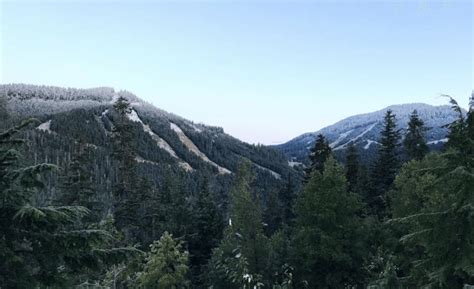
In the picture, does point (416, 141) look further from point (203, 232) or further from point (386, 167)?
point (203, 232)

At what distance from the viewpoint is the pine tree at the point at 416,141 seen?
43531 mm

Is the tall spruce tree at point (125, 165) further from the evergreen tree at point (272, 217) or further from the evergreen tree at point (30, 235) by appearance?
the evergreen tree at point (30, 235)

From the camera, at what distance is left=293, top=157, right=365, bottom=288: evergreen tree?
2603 centimetres

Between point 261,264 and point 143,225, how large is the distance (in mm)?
16105

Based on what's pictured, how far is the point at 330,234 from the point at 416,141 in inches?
859

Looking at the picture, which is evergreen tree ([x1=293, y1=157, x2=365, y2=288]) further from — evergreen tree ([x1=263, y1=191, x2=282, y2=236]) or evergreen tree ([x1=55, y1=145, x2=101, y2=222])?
evergreen tree ([x1=263, y1=191, x2=282, y2=236])

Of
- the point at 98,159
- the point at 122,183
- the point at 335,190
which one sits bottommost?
the point at 98,159

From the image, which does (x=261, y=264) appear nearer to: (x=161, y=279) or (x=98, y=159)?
(x=161, y=279)

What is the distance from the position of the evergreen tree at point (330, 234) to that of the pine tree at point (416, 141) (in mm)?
19685

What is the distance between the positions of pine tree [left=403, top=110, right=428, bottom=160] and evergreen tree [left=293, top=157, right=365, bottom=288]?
19685 mm

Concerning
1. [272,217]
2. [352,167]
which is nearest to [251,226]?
[352,167]

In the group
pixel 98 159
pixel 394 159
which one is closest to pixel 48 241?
pixel 394 159

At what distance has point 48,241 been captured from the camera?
7.99 metres

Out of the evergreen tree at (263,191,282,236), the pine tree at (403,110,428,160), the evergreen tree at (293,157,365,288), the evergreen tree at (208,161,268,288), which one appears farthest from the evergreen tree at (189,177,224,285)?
the pine tree at (403,110,428,160)
